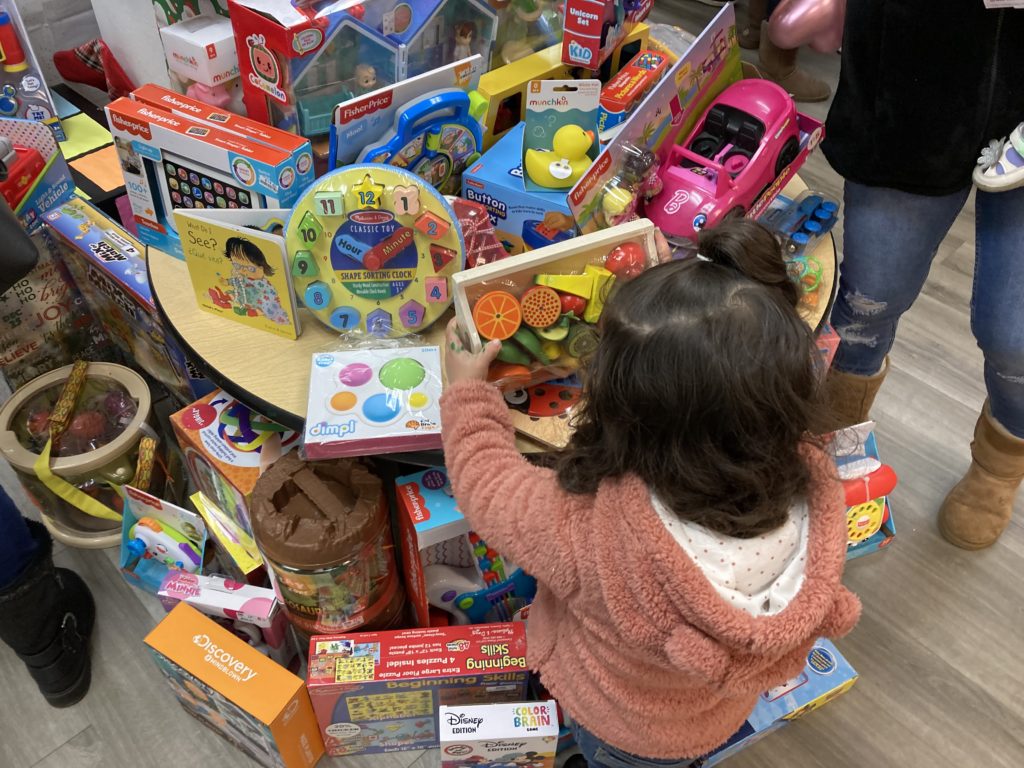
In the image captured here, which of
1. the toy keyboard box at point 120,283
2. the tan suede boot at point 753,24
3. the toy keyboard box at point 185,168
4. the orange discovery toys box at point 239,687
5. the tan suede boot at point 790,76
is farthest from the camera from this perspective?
the tan suede boot at point 753,24

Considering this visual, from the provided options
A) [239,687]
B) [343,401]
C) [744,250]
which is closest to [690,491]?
[744,250]

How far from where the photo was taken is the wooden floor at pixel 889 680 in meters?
1.41

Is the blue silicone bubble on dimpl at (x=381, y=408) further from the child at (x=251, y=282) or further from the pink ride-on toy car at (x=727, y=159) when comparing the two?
the pink ride-on toy car at (x=727, y=159)

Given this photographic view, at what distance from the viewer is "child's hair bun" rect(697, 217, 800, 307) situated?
78cm

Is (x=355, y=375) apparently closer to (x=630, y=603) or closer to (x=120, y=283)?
(x=630, y=603)

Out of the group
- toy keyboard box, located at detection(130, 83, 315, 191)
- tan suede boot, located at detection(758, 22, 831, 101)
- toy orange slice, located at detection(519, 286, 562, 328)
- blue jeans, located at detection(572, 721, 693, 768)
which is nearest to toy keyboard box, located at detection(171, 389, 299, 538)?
toy keyboard box, located at detection(130, 83, 315, 191)

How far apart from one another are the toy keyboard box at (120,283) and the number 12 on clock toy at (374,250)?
1.70 ft

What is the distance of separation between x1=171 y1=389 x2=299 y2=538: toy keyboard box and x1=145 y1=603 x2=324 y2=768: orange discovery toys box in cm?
19

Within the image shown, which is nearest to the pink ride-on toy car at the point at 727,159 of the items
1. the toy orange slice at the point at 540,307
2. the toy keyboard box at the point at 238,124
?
the toy orange slice at the point at 540,307

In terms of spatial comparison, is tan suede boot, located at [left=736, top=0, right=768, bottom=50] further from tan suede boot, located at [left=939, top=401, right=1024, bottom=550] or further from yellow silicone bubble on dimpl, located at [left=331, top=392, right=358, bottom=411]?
yellow silicone bubble on dimpl, located at [left=331, top=392, right=358, bottom=411]

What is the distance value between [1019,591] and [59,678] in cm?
180

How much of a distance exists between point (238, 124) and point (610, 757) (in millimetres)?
1010

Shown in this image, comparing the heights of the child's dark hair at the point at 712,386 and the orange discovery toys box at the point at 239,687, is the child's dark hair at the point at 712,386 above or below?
above

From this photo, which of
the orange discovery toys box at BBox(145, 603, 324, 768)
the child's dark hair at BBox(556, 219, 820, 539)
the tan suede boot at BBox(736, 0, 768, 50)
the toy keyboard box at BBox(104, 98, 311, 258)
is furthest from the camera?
the tan suede boot at BBox(736, 0, 768, 50)
